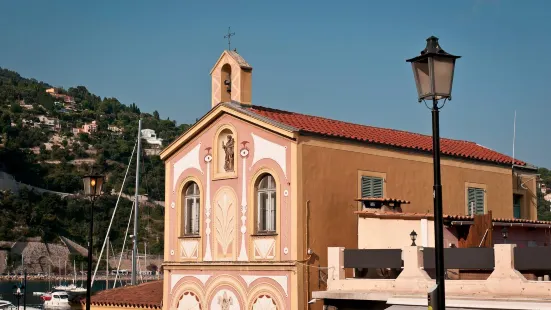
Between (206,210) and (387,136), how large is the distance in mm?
5922

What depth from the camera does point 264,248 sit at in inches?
898

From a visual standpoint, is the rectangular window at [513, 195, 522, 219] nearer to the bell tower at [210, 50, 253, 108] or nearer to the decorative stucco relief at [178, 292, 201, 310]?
the bell tower at [210, 50, 253, 108]

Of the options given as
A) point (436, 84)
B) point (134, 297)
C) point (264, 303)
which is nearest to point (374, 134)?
point (264, 303)

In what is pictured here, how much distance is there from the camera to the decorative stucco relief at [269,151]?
22.4 m

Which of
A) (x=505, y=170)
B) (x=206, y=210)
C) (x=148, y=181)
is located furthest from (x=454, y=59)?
(x=148, y=181)

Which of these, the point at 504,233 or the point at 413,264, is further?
the point at 504,233

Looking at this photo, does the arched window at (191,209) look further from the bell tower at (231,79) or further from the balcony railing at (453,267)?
the balcony railing at (453,267)

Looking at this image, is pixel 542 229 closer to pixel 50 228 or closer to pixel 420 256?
pixel 420 256

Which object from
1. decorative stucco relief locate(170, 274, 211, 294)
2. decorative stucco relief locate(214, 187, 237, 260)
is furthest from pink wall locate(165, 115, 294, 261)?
decorative stucco relief locate(170, 274, 211, 294)

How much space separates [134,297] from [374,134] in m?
9.65

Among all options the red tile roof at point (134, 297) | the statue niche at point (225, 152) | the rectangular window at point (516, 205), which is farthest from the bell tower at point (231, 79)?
the rectangular window at point (516, 205)

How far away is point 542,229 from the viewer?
2342 cm

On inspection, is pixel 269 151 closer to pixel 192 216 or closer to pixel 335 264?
pixel 335 264

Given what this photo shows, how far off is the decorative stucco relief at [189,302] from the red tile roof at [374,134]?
5804 mm
